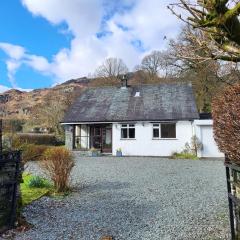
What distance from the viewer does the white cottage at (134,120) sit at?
2647 centimetres

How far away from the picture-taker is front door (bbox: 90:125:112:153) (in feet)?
96.9

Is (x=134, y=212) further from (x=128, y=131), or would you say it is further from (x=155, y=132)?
(x=128, y=131)

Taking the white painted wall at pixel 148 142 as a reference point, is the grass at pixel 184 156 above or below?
below

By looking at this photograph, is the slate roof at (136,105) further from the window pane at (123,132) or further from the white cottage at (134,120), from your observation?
the window pane at (123,132)

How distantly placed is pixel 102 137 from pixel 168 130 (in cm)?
616

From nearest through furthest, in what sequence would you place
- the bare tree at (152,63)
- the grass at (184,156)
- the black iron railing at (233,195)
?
the black iron railing at (233,195) → the grass at (184,156) → the bare tree at (152,63)

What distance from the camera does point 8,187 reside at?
276 inches

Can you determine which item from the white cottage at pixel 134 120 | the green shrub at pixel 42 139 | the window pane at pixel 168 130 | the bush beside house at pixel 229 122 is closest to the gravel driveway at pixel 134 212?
the bush beside house at pixel 229 122

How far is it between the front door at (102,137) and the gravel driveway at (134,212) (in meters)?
16.4

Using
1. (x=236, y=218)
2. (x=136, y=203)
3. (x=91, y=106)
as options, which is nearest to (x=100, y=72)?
(x=91, y=106)

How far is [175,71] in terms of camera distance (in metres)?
40.4

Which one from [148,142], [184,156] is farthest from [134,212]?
[148,142]

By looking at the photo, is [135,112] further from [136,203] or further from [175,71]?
[136,203]

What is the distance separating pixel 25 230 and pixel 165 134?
20650 mm
